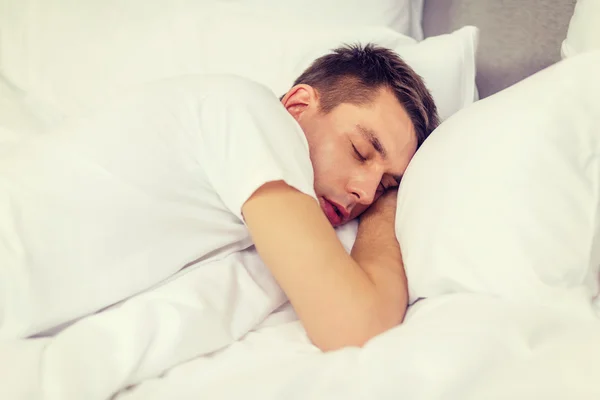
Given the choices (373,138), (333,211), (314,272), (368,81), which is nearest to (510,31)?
(368,81)

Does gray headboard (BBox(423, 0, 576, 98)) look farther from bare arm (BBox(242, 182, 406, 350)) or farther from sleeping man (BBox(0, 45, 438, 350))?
bare arm (BBox(242, 182, 406, 350))

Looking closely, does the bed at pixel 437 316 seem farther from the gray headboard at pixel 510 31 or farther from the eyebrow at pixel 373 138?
the gray headboard at pixel 510 31

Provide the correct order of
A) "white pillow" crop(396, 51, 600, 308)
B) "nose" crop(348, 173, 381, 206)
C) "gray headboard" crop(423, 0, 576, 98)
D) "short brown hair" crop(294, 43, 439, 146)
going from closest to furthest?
1. "white pillow" crop(396, 51, 600, 308)
2. "nose" crop(348, 173, 381, 206)
3. "short brown hair" crop(294, 43, 439, 146)
4. "gray headboard" crop(423, 0, 576, 98)

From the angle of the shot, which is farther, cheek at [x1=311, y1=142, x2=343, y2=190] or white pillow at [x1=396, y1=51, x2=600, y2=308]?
cheek at [x1=311, y1=142, x2=343, y2=190]

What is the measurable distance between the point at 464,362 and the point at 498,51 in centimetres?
98

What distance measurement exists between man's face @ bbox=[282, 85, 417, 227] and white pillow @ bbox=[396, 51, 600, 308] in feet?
0.50

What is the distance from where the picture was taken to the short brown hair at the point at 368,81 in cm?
96

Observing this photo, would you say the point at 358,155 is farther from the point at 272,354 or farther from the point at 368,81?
the point at 272,354

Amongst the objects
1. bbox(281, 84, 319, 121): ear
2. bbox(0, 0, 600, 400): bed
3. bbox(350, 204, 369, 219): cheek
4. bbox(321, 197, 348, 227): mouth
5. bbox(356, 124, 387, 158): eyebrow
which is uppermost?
bbox(281, 84, 319, 121): ear

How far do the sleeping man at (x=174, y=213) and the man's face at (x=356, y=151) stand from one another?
98mm

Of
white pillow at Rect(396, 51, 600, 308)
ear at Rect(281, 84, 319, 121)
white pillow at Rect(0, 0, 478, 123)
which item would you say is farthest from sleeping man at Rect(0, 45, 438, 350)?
white pillow at Rect(0, 0, 478, 123)

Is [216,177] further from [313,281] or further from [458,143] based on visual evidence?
[458,143]

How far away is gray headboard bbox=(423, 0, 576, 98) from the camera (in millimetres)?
1145

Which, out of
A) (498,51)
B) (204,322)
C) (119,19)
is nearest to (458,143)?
(204,322)
